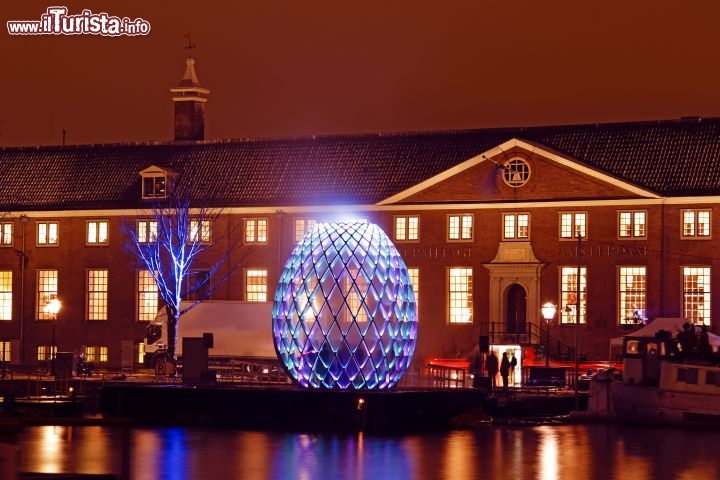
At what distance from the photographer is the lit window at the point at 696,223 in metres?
70.1

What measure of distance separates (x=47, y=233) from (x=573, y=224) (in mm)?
26021

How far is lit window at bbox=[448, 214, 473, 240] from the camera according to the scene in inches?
2931

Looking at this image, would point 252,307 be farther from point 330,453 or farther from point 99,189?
point 330,453

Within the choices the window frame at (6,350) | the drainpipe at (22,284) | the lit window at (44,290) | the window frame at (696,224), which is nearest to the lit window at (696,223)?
the window frame at (696,224)

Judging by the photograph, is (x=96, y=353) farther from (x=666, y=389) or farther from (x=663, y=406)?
(x=666, y=389)

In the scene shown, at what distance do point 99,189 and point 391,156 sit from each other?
47.4 feet

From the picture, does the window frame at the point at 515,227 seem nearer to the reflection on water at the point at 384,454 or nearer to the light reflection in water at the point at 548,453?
the light reflection in water at the point at 548,453

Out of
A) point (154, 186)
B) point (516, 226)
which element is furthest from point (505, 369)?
point (154, 186)

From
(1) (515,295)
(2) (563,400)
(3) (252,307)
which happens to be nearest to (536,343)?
(1) (515,295)

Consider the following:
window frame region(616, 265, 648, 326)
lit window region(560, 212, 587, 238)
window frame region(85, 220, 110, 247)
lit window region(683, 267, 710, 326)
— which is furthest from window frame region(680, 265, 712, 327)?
window frame region(85, 220, 110, 247)

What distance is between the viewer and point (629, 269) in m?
71.4

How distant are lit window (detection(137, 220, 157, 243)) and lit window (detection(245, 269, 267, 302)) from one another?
5031mm

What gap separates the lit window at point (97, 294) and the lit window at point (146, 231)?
248 cm

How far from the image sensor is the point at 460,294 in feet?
245
